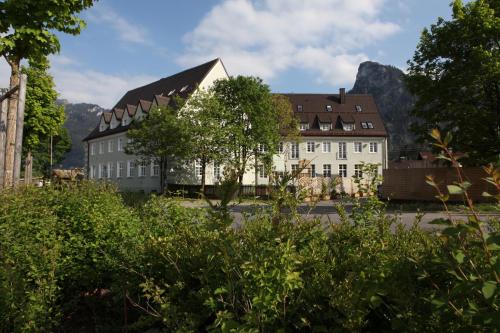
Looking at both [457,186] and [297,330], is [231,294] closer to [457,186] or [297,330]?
[297,330]

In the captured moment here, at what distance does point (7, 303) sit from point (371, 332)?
3.14 meters

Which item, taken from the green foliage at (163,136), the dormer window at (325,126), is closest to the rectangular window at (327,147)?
the dormer window at (325,126)

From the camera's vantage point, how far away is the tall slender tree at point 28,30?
9.20 meters

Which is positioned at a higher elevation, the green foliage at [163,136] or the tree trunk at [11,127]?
the green foliage at [163,136]

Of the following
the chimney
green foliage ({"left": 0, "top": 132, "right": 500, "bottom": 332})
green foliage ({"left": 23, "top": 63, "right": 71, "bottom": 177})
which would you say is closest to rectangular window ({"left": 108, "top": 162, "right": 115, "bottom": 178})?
green foliage ({"left": 23, "top": 63, "right": 71, "bottom": 177})

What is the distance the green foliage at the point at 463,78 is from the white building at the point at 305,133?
31291mm

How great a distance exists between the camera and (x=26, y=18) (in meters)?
9.36

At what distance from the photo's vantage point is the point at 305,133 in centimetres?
6106

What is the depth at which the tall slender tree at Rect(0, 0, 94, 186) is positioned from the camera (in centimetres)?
920

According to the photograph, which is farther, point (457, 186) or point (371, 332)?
point (371, 332)

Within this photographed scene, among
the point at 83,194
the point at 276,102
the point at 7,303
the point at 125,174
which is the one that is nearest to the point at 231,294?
the point at 7,303

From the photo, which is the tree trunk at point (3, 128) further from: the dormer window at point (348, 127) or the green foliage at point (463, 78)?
the dormer window at point (348, 127)

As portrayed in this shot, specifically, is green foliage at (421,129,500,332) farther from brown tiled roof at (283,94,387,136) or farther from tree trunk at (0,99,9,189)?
brown tiled roof at (283,94,387,136)

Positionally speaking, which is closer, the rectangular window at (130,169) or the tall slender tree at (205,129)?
the tall slender tree at (205,129)
